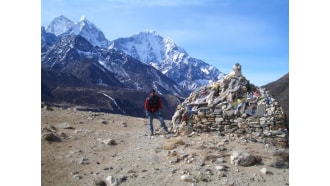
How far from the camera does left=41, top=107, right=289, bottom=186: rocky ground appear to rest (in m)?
8.62

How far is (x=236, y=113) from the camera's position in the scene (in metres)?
12.8

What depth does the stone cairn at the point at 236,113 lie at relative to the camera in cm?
1209

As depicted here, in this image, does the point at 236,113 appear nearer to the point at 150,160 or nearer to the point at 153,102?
the point at 153,102

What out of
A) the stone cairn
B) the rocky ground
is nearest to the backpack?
the stone cairn

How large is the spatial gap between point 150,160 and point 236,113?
396cm

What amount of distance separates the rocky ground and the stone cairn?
1.88 ft

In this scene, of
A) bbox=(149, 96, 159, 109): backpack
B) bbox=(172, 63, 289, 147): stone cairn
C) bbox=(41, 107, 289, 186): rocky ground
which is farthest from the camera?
bbox=(149, 96, 159, 109): backpack

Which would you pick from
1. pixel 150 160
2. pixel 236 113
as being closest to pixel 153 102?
pixel 236 113

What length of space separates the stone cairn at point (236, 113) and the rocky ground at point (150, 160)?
572 mm

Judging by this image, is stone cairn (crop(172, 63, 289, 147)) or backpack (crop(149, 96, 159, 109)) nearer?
stone cairn (crop(172, 63, 289, 147))

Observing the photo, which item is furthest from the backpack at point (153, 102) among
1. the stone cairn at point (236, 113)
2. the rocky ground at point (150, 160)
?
the rocky ground at point (150, 160)

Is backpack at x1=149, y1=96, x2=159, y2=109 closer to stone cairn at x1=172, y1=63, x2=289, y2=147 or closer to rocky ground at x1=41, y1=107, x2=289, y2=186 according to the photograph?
Result: stone cairn at x1=172, y1=63, x2=289, y2=147
